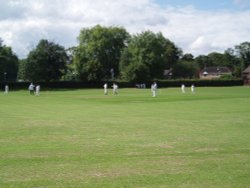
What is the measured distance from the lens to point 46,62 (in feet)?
344

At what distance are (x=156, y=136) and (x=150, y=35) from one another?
102 meters

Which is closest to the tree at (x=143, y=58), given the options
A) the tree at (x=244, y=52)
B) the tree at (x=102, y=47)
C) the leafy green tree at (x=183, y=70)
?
the tree at (x=102, y=47)

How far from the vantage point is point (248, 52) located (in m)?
155

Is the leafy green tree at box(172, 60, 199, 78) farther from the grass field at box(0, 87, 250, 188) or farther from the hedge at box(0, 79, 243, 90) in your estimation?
the grass field at box(0, 87, 250, 188)

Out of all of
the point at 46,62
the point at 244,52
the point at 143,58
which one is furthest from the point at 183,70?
the point at 46,62

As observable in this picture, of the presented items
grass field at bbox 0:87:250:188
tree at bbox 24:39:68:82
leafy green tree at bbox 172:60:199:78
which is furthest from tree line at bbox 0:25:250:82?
grass field at bbox 0:87:250:188

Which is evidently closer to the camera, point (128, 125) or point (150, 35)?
point (128, 125)

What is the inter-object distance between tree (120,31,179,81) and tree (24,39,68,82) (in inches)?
605

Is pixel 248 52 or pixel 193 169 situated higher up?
pixel 248 52

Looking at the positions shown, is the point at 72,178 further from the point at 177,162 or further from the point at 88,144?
the point at 88,144

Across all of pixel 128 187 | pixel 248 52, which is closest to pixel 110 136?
pixel 128 187

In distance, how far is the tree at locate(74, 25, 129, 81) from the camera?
11519cm

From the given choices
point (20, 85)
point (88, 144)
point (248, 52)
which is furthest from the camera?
point (248, 52)

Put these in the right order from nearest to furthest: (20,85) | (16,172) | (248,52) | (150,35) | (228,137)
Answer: (16,172), (228,137), (20,85), (150,35), (248,52)
